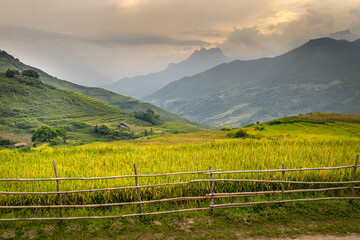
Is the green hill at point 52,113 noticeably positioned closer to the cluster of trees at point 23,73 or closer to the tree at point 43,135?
the cluster of trees at point 23,73

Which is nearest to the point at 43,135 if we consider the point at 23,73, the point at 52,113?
the point at 52,113

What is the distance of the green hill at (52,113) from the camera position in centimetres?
9119

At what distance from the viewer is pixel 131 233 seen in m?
5.75

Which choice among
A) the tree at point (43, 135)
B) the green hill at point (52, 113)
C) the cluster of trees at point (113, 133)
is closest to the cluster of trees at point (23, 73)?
the green hill at point (52, 113)

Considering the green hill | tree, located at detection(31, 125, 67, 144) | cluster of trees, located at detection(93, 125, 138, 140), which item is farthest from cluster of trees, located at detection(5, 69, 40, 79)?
tree, located at detection(31, 125, 67, 144)

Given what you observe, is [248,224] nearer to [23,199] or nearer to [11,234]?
[11,234]

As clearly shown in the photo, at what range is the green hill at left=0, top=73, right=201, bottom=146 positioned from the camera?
9119cm

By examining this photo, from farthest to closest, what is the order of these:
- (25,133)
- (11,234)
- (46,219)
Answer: (25,133), (46,219), (11,234)

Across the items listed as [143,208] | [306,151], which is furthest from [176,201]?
[306,151]

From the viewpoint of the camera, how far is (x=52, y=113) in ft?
377

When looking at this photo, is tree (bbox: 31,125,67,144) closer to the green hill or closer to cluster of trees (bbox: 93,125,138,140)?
the green hill

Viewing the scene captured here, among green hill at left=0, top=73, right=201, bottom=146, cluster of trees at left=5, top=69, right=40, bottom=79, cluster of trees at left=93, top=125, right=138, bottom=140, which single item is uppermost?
cluster of trees at left=5, top=69, right=40, bottom=79

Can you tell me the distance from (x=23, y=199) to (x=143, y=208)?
361cm

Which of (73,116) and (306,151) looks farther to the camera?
(73,116)
